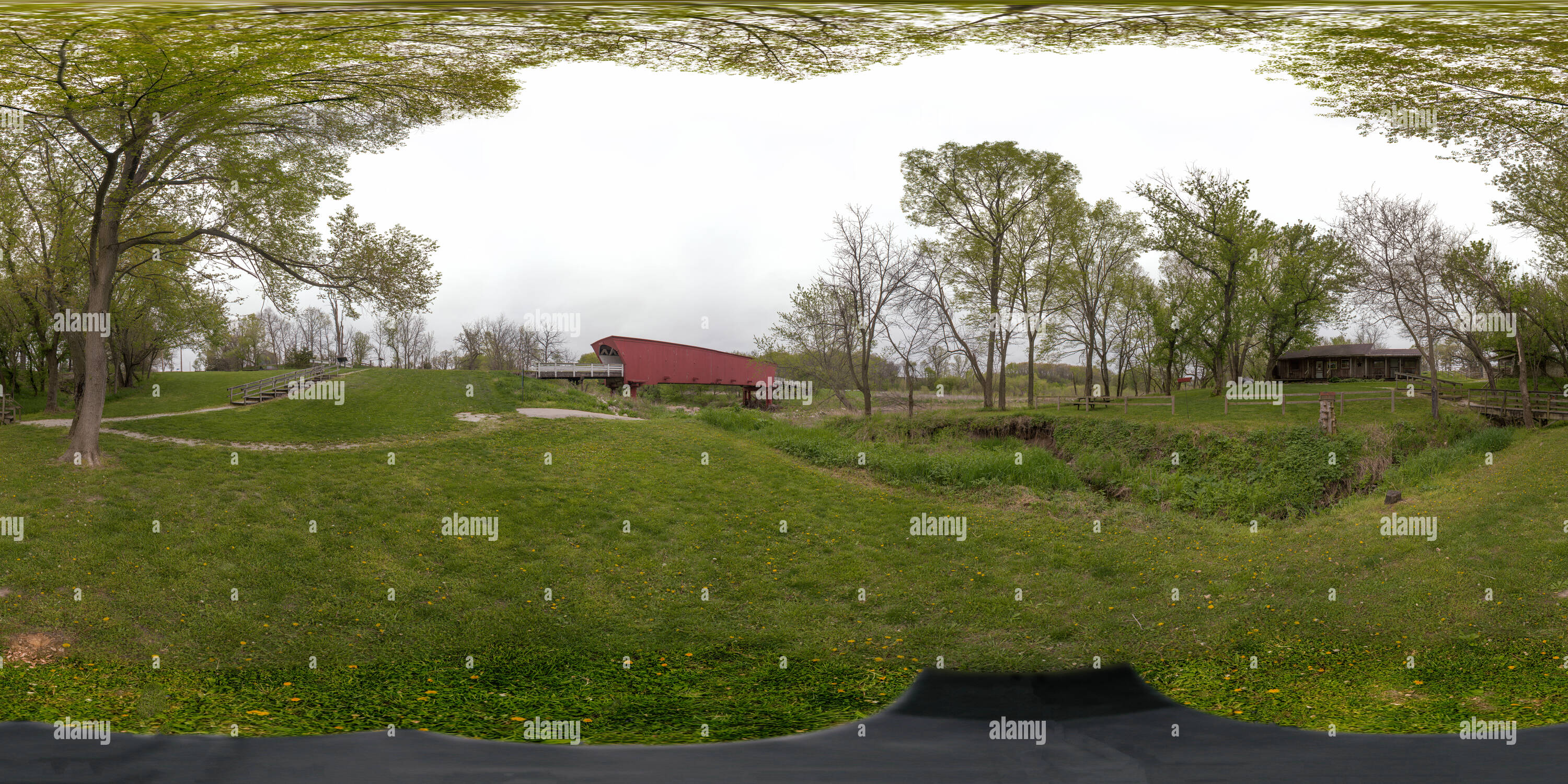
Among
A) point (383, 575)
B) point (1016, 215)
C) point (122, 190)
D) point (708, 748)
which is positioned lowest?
point (708, 748)

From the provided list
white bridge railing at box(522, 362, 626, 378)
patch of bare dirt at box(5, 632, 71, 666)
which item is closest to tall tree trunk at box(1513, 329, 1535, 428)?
patch of bare dirt at box(5, 632, 71, 666)

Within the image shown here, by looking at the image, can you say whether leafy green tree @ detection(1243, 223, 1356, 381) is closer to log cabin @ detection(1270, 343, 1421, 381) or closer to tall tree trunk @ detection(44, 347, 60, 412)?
log cabin @ detection(1270, 343, 1421, 381)

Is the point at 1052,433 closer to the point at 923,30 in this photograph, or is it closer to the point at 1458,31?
the point at 1458,31

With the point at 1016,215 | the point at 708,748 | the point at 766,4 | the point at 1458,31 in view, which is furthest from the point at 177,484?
the point at 1016,215

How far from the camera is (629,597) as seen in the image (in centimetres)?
700

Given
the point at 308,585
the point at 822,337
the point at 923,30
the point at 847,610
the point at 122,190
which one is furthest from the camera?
the point at 822,337

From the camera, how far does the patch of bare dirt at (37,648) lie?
5.42 meters

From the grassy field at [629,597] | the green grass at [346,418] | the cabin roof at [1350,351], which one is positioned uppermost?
the cabin roof at [1350,351]

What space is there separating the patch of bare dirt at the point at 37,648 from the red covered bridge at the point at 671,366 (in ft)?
61.3

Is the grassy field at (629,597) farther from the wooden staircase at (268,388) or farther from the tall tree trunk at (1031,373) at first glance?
the tall tree trunk at (1031,373)

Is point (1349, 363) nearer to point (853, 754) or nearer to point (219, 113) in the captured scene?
point (853, 754)

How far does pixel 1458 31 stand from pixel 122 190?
15058 mm

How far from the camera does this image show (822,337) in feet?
71.0

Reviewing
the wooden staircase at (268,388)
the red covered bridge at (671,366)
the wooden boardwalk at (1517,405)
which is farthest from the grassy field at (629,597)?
the red covered bridge at (671,366)
